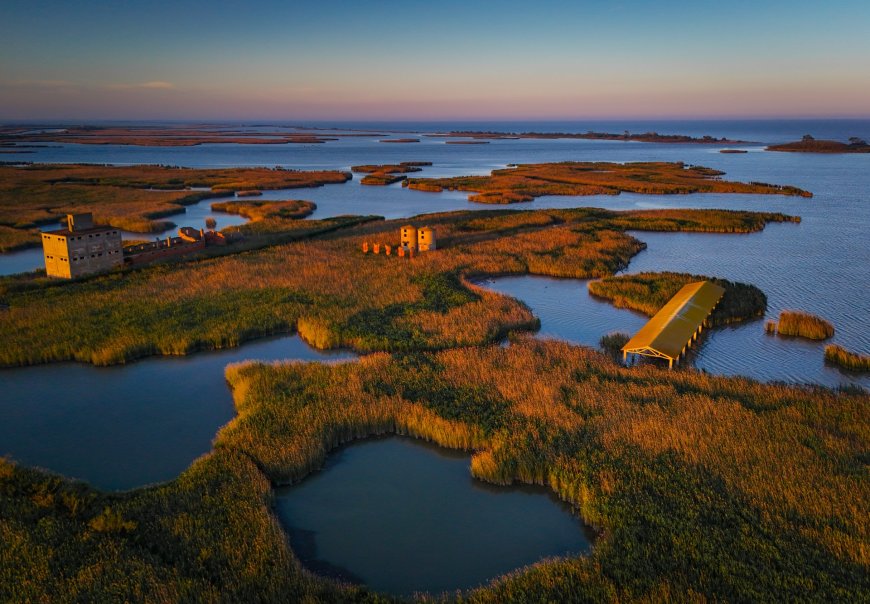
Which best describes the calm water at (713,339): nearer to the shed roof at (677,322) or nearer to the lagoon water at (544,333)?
the lagoon water at (544,333)

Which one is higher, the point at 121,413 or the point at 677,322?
the point at 677,322

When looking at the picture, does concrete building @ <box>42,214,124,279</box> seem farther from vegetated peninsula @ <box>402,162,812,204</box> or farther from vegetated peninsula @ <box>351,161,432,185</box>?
vegetated peninsula @ <box>351,161,432,185</box>

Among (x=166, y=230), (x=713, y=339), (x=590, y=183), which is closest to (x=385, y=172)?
(x=590, y=183)

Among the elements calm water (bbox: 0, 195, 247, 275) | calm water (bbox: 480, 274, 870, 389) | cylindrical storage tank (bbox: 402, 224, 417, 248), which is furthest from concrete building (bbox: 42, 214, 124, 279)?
calm water (bbox: 480, 274, 870, 389)

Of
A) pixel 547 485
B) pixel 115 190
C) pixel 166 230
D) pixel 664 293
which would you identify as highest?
pixel 115 190

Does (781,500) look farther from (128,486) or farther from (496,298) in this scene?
(496,298)

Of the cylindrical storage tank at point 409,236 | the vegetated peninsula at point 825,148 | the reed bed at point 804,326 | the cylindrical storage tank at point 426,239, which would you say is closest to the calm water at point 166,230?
the cylindrical storage tank at point 409,236

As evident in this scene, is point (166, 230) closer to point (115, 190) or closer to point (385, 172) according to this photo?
point (115, 190)

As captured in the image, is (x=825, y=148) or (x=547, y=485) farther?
(x=825, y=148)
